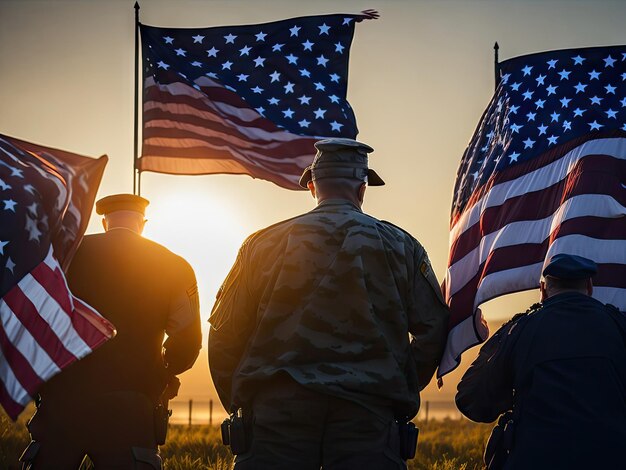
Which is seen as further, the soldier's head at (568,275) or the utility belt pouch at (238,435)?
the soldier's head at (568,275)

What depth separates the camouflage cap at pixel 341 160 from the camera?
5.96m

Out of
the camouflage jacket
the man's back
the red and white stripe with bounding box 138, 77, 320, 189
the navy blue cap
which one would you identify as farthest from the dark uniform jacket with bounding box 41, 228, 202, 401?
the red and white stripe with bounding box 138, 77, 320, 189

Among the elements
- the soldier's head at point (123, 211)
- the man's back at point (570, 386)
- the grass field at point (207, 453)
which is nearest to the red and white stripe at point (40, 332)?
the soldier's head at point (123, 211)

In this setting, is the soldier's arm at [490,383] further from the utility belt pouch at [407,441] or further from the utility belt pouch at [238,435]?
the utility belt pouch at [238,435]

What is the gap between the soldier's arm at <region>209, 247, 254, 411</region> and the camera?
5750 millimetres

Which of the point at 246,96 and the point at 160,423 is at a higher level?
the point at 246,96

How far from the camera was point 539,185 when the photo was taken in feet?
25.8

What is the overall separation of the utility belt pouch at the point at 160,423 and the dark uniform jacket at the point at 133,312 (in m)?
0.10

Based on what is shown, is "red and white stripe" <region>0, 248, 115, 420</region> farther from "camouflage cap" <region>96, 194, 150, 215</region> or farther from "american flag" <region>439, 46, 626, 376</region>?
"american flag" <region>439, 46, 626, 376</region>

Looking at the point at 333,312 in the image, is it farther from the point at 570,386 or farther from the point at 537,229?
the point at 537,229

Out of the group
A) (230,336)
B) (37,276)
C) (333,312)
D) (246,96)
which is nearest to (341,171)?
(333,312)

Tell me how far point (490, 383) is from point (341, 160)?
1550 mm

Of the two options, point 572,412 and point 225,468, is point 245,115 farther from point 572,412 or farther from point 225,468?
point 572,412

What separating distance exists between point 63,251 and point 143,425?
1.27 metres
